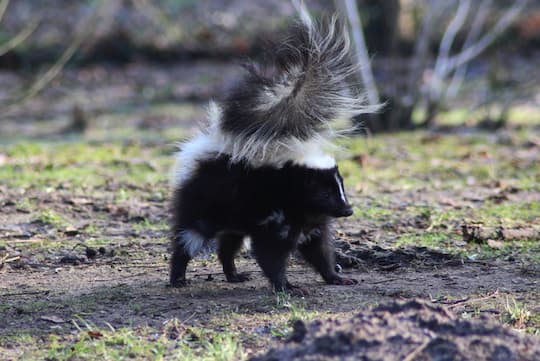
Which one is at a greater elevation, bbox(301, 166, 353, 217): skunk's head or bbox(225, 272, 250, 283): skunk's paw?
bbox(301, 166, 353, 217): skunk's head

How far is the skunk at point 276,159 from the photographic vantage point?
17.9 feet

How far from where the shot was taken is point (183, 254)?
225 inches

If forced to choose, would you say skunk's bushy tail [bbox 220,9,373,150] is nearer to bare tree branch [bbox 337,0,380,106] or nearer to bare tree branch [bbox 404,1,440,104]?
bare tree branch [bbox 337,0,380,106]

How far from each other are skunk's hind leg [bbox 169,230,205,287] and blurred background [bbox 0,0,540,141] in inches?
241

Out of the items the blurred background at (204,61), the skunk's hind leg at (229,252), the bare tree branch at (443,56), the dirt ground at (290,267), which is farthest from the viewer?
the blurred background at (204,61)

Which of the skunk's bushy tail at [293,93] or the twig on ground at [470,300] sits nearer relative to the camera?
the twig on ground at [470,300]

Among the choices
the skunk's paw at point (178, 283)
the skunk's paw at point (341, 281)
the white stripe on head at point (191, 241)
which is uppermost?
the white stripe on head at point (191, 241)

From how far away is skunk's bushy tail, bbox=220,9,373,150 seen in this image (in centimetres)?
545

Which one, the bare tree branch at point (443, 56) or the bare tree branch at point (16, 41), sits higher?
the bare tree branch at point (443, 56)

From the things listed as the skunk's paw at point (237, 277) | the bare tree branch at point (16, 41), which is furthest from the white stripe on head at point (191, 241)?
the bare tree branch at point (16, 41)

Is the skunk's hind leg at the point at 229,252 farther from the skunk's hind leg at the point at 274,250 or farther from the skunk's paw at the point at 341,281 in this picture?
the skunk's paw at the point at 341,281

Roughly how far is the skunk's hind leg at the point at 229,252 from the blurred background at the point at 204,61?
5.87 metres

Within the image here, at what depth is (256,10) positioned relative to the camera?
61.7ft

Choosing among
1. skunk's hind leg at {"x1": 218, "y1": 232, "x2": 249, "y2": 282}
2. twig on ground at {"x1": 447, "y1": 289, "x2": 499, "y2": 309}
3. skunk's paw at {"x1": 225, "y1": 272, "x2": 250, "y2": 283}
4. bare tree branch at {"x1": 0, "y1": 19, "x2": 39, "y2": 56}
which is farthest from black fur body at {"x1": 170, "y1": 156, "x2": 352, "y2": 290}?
bare tree branch at {"x1": 0, "y1": 19, "x2": 39, "y2": 56}
